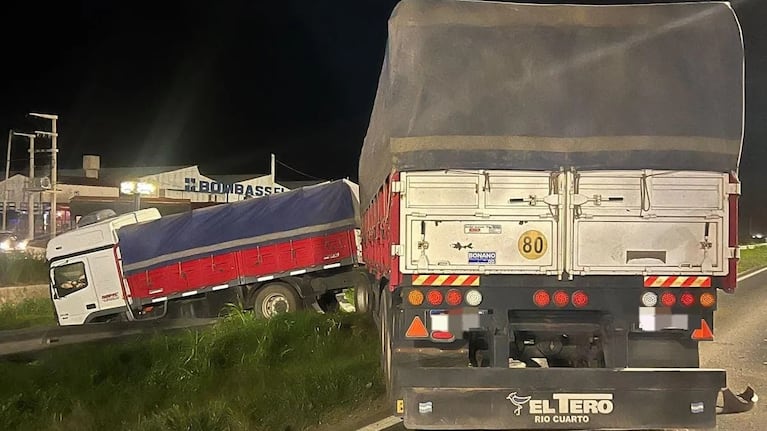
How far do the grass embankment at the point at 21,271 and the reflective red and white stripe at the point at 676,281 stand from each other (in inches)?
1021

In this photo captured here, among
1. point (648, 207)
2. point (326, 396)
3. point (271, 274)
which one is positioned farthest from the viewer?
point (271, 274)

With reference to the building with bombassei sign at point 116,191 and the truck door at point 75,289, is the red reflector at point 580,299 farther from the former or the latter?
the building with bombassei sign at point 116,191

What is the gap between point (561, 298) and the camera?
19.7ft

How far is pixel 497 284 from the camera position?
6016 millimetres

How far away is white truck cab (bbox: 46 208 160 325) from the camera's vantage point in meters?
17.8

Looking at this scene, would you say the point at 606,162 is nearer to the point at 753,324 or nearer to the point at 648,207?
the point at 648,207

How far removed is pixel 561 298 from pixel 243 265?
1169 centimetres

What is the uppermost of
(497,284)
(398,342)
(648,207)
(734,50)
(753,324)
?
(734,50)

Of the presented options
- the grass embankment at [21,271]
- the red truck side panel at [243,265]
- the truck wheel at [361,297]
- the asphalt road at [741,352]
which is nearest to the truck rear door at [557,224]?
the asphalt road at [741,352]

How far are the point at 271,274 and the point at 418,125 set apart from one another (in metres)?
11.1

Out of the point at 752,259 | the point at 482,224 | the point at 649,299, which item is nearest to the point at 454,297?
the point at 482,224

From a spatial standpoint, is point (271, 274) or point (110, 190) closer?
point (271, 274)

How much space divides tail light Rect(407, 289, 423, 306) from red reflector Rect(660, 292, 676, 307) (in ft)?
6.16

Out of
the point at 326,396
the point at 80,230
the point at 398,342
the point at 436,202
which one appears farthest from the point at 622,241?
the point at 80,230
